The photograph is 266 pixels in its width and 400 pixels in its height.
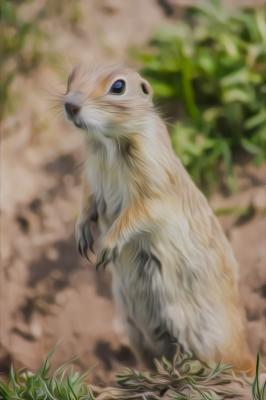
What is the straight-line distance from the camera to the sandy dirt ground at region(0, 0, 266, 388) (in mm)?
6438

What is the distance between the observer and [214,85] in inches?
285

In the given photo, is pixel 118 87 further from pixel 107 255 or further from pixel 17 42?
pixel 17 42

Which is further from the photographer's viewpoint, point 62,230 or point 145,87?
point 62,230

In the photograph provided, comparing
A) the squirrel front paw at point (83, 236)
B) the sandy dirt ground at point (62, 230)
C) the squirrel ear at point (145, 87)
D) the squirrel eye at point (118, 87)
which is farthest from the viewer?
the sandy dirt ground at point (62, 230)

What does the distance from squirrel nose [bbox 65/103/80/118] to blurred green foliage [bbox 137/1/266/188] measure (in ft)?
7.62

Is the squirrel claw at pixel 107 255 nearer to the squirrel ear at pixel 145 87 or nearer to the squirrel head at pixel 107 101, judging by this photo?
the squirrel head at pixel 107 101

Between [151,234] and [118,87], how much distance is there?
0.85 metres

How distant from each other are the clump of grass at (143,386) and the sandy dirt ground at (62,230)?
1.14 meters

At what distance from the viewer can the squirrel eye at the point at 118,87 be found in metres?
4.84

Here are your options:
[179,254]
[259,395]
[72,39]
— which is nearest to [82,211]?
[179,254]

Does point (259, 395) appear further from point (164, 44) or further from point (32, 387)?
point (164, 44)

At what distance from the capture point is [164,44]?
7609mm

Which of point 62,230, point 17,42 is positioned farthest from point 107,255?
point 17,42

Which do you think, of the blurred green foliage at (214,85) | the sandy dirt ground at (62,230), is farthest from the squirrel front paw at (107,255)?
the blurred green foliage at (214,85)
